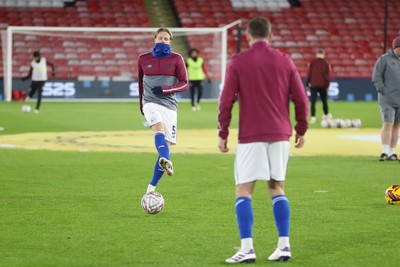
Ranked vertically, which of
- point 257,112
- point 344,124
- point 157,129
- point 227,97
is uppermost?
point 227,97

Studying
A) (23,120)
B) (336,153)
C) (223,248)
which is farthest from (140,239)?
(23,120)

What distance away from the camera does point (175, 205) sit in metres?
12.6

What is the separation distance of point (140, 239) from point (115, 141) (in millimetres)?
13404

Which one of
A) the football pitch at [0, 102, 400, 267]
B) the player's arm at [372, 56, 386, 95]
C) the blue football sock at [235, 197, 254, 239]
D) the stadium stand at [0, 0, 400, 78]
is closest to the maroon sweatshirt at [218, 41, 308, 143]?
the blue football sock at [235, 197, 254, 239]

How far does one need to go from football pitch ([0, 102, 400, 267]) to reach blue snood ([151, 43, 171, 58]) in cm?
182

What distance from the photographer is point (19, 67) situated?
40.3m

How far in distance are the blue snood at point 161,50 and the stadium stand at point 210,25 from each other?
91.5ft

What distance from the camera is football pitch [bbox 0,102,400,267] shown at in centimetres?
920

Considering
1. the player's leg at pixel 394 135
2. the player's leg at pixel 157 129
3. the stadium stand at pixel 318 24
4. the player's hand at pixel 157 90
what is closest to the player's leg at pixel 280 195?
the player's leg at pixel 157 129

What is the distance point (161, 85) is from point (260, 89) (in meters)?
4.40

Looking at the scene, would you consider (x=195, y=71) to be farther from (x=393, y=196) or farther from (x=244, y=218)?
(x=244, y=218)

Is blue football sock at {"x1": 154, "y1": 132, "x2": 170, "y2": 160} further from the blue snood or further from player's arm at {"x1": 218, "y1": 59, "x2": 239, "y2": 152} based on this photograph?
player's arm at {"x1": 218, "y1": 59, "x2": 239, "y2": 152}

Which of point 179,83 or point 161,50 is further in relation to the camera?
point 179,83

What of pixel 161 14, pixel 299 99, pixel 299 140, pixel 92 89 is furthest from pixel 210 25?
pixel 299 99
